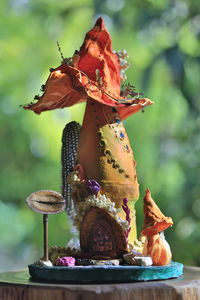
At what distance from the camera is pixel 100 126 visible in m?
1.90

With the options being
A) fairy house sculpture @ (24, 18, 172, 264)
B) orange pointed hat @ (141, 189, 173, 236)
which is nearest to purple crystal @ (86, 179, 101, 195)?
fairy house sculpture @ (24, 18, 172, 264)

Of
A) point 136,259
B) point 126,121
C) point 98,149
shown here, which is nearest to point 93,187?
point 98,149

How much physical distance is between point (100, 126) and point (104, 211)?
288 millimetres

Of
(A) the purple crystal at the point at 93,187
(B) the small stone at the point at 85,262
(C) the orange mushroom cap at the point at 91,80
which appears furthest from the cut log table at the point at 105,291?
(C) the orange mushroom cap at the point at 91,80

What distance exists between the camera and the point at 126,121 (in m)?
4.12

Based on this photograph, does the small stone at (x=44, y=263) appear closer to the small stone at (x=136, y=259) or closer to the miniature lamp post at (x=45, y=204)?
the miniature lamp post at (x=45, y=204)

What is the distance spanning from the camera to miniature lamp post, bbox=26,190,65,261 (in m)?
1.73

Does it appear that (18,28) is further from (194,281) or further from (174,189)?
(194,281)

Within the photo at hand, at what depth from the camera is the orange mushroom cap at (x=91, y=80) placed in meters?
1.89

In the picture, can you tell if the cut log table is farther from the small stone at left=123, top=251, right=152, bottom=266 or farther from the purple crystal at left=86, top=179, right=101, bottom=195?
the purple crystal at left=86, top=179, right=101, bottom=195

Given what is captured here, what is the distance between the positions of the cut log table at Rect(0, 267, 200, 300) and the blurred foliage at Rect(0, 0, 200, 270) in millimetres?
2249

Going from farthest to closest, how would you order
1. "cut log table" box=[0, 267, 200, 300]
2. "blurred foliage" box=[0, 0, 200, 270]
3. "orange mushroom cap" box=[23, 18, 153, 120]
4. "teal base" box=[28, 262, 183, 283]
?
"blurred foliage" box=[0, 0, 200, 270] → "orange mushroom cap" box=[23, 18, 153, 120] → "teal base" box=[28, 262, 183, 283] → "cut log table" box=[0, 267, 200, 300]

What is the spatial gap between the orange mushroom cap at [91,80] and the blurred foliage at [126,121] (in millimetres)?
1933

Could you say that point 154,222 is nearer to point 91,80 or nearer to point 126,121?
point 91,80
